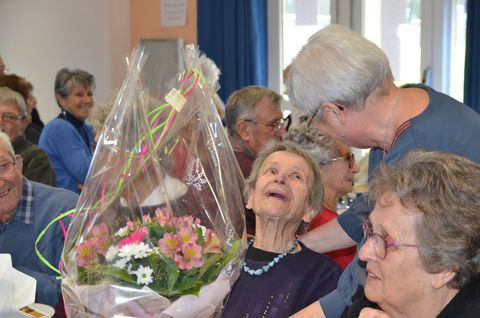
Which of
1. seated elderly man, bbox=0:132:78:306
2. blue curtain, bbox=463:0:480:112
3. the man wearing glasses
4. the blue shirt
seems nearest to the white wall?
blue curtain, bbox=463:0:480:112

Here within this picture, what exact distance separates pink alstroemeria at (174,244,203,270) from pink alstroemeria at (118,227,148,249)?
88mm

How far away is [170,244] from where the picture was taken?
1557 mm

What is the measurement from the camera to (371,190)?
5.65 ft

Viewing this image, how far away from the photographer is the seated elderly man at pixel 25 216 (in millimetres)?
2506

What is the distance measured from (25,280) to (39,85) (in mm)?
5625

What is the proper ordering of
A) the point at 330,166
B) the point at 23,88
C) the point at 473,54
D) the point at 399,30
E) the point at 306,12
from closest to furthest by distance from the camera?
the point at 330,166 → the point at 23,88 → the point at 473,54 → the point at 399,30 → the point at 306,12

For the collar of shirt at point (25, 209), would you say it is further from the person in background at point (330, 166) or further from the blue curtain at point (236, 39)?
the blue curtain at point (236, 39)

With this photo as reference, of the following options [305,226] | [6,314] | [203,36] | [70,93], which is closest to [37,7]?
[203,36]

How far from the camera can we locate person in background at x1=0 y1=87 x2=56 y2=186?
13.1 ft

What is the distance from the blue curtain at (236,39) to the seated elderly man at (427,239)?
16.0 ft

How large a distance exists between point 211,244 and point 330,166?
1.57 metres

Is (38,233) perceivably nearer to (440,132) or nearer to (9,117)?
(440,132)

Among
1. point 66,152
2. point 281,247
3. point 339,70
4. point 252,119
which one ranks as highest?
point 339,70

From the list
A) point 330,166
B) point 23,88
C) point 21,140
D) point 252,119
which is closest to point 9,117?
point 21,140
